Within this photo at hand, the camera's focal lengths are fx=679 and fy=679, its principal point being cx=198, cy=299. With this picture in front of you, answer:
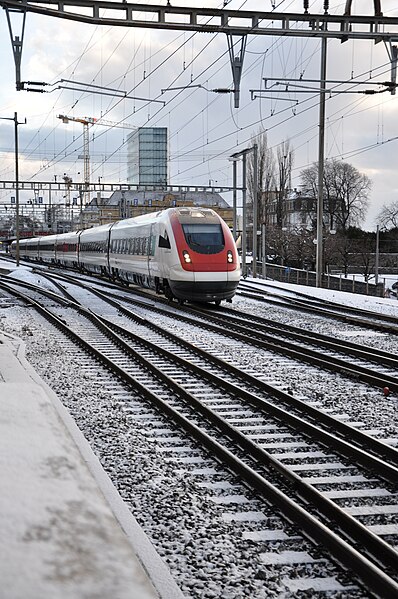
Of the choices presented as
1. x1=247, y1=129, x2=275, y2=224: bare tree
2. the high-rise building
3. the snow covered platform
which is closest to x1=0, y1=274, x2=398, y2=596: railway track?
the snow covered platform

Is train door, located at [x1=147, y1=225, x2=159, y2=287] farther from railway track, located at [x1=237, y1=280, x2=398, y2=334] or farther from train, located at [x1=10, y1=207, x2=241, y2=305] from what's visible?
railway track, located at [x1=237, y1=280, x2=398, y2=334]

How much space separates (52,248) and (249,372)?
43161 mm

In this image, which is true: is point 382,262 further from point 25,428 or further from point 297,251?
point 25,428

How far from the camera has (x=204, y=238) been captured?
18.7 meters

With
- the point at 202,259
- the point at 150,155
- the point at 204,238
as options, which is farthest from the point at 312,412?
the point at 150,155

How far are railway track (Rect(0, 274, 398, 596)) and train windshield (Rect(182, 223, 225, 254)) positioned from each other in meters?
8.11

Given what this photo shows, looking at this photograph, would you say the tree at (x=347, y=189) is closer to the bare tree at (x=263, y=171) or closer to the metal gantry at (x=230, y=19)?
the bare tree at (x=263, y=171)

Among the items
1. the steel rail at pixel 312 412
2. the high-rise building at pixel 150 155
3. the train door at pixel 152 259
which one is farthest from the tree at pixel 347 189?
the high-rise building at pixel 150 155

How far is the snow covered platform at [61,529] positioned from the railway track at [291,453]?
1.10m

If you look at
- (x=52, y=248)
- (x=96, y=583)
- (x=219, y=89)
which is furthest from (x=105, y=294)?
(x=52, y=248)

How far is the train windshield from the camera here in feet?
60.8

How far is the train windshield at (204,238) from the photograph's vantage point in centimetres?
1855

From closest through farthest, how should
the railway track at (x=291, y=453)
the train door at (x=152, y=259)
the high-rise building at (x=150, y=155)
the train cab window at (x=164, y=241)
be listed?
the railway track at (x=291, y=453)
the train cab window at (x=164, y=241)
the train door at (x=152, y=259)
the high-rise building at (x=150, y=155)

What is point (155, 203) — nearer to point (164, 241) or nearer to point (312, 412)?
point (164, 241)
